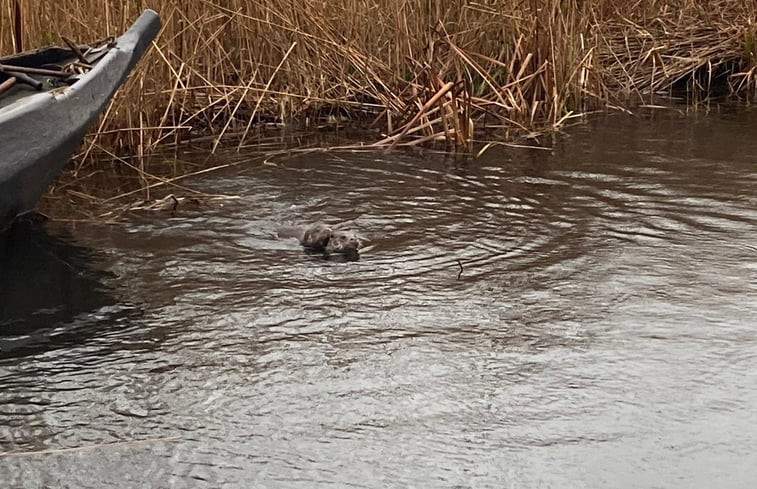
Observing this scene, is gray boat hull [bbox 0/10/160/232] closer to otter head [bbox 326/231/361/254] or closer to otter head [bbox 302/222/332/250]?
otter head [bbox 302/222/332/250]

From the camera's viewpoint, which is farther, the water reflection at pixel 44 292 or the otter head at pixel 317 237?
the otter head at pixel 317 237

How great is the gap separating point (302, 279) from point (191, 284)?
0.52m

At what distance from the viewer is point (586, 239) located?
5.95 m

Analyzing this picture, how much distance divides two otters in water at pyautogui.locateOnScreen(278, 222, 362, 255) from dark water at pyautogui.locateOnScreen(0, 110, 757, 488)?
9 cm

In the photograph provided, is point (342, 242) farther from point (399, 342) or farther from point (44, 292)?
point (44, 292)

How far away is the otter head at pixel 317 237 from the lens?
5695mm

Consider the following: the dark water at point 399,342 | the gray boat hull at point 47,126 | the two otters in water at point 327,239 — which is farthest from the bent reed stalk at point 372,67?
the two otters in water at point 327,239

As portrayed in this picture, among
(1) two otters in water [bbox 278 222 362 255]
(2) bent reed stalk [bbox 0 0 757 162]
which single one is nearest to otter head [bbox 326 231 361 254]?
(1) two otters in water [bbox 278 222 362 255]

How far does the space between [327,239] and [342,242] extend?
11cm

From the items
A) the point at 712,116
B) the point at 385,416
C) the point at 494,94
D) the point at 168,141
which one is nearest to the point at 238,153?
the point at 168,141

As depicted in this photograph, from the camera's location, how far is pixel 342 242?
220 inches

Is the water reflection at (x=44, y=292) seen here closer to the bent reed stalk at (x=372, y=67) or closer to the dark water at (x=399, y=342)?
the dark water at (x=399, y=342)

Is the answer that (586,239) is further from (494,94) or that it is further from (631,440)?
(494,94)

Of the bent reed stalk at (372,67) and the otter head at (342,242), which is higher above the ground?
the bent reed stalk at (372,67)
